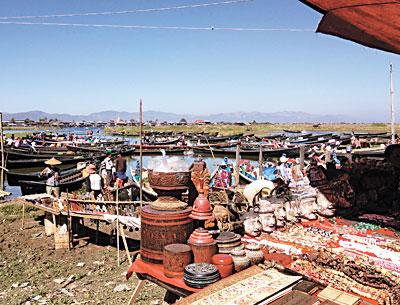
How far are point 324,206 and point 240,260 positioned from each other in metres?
3.82

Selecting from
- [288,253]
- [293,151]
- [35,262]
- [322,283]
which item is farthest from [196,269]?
[293,151]

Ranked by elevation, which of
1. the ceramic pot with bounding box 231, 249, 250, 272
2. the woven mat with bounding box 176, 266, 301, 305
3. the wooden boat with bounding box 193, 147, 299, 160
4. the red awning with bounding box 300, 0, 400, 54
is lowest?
the wooden boat with bounding box 193, 147, 299, 160

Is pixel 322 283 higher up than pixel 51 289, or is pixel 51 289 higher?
pixel 322 283

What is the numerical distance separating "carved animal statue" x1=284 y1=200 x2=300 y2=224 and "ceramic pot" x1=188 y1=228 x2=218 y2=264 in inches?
117

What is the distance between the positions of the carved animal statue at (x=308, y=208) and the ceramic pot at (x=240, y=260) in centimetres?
321

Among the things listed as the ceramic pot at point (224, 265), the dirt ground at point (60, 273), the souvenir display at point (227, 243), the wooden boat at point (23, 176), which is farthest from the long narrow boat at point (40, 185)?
the ceramic pot at point (224, 265)

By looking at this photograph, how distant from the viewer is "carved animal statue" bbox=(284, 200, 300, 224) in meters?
6.55

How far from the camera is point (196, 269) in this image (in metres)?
3.60

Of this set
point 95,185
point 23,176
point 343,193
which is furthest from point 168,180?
point 23,176

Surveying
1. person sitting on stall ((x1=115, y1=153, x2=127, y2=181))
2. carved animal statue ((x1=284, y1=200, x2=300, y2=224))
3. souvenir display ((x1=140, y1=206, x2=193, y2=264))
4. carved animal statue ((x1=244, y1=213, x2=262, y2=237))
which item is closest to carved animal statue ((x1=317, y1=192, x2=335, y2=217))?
carved animal statue ((x1=284, y1=200, x2=300, y2=224))

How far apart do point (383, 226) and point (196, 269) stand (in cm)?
448

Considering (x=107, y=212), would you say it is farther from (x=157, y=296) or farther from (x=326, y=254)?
(x=326, y=254)

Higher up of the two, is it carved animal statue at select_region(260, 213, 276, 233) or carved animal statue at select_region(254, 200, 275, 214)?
carved animal statue at select_region(254, 200, 275, 214)

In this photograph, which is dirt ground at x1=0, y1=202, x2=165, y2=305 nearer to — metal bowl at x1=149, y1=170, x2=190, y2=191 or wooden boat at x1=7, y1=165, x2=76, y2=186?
metal bowl at x1=149, y1=170, x2=190, y2=191
